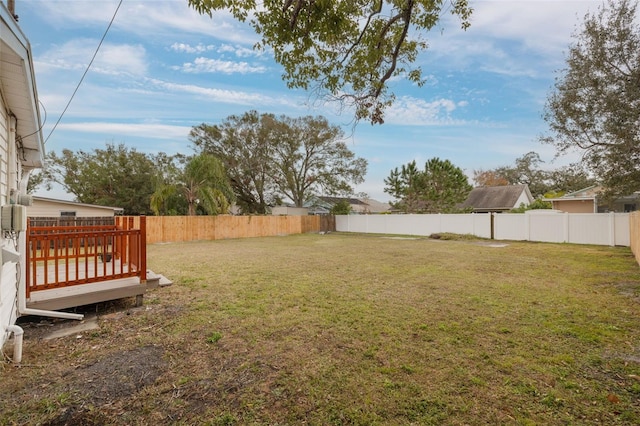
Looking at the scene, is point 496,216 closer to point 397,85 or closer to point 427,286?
point 427,286

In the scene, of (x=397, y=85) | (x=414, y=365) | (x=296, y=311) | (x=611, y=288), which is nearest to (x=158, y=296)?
(x=296, y=311)

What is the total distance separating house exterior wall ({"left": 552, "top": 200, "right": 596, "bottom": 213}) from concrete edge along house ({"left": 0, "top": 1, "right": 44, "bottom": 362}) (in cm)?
2282

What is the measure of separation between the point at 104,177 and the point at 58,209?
8247mm

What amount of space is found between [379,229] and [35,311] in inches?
712

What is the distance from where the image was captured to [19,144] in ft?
13.2

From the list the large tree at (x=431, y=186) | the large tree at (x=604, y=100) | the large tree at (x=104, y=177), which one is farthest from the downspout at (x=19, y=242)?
the large tree at (x=104, y=177)

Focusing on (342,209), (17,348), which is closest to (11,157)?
(17,348)

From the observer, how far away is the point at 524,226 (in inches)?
554

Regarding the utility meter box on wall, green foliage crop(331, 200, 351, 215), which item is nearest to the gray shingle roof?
green foliage crop(331, 200, 351, 215)

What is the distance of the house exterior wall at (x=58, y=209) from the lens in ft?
41.9

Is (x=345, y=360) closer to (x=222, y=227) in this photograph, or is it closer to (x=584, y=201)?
(x=222, y=227)

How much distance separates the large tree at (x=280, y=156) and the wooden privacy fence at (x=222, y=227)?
325 cm

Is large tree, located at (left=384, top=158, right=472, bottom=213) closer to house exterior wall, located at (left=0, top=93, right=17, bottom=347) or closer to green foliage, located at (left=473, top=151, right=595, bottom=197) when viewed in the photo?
green foliage, located at (left=473, top=151, right=595, bottom=197)

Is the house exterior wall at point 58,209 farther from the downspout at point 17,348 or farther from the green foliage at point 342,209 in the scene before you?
the green foliage at point 342,209
